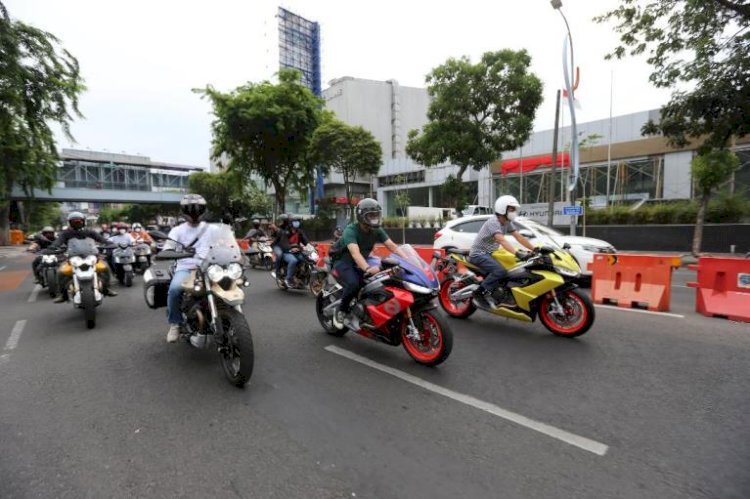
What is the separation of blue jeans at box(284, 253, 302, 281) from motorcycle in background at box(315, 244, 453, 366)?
4.53 metres

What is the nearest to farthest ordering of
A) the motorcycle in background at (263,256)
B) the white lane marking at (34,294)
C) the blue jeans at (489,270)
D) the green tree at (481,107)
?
1. the blue jeans at (489,270)
2. the white lane marking at (34,294)
3. the motorcycle in background at (263,256)
4. the green tree at (481,107)

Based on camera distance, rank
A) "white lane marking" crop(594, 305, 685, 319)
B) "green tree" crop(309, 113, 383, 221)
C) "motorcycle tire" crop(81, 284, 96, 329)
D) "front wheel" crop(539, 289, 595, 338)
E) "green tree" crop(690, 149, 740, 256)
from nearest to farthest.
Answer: "front wheel" crop(539, 289, 595, 338) < "motorcycle tire" crop(81, 284, 96, 329) < "white lane marking" crop(594, 305, 685, 319) < "green tree" crop(690, 149, 740, 256) < "green tree" crop(309, 113, 383, 221)

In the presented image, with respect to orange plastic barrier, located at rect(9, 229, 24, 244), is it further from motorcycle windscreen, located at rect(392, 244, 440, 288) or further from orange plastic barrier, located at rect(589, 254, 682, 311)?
orange plastic barrier, located at rect(589, 254, 682, 311)

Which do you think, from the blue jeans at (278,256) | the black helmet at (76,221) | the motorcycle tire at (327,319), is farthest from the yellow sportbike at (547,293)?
the black helmet at (76,221)

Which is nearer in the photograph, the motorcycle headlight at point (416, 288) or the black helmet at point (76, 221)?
the motorcycle headlight at point (416, 288)

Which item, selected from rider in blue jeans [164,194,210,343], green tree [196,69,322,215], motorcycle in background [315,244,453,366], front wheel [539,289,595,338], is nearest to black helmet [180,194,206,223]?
rider in blue jeans [164,194,210,343]

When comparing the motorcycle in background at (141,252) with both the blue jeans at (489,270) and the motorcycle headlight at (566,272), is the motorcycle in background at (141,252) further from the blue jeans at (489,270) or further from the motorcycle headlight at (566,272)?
the motorcycle headlight at (566,272)

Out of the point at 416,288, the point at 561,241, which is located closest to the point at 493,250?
the point at 416,288

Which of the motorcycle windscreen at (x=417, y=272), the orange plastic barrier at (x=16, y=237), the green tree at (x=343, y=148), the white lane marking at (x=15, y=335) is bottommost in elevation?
the orange plastic barrier at (x=16, y=237)

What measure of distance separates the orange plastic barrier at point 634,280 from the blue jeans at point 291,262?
5841mm

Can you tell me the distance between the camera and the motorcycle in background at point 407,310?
412cm

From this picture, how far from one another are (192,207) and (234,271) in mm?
1223

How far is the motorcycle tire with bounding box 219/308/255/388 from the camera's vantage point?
11.8 feet

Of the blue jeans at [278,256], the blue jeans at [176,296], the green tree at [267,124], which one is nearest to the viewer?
the blue jeans at [176,296]
